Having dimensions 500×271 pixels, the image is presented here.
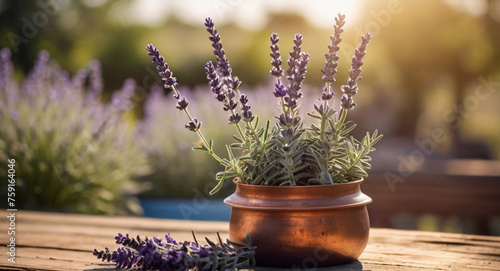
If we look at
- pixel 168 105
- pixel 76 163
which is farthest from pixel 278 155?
pixel 168 105

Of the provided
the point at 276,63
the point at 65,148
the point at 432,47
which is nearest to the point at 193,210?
the point at 65,148

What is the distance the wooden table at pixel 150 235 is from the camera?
170 centimetres

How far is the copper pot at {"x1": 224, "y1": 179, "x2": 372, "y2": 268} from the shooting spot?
57.7 inches

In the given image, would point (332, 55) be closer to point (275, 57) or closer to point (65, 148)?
point (275, 57)

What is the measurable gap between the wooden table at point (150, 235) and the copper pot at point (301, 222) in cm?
8

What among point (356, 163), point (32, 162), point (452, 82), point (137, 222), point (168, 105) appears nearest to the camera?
point (356, 163)

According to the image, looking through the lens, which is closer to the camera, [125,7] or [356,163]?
[356,163]

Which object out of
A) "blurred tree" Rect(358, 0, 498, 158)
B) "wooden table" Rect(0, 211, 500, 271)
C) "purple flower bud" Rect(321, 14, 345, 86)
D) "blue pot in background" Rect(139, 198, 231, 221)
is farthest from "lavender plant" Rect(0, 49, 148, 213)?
"blurred tree" Rect(358, 0, 498, 158)

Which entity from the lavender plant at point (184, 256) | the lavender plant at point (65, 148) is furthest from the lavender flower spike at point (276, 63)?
the lavender plant at point (65, 148)

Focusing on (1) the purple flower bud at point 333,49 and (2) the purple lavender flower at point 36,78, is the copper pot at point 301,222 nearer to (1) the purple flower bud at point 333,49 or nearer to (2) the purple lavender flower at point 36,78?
(1) the purple flower bud at point 333,49

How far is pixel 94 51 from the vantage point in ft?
54.3

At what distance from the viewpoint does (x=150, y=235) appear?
2328mm

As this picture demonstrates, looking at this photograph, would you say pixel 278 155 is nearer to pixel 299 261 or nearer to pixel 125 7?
pixel 299 261

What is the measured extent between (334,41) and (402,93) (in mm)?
12290
